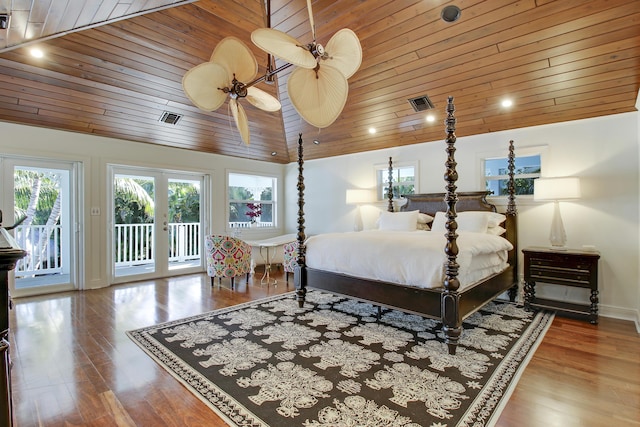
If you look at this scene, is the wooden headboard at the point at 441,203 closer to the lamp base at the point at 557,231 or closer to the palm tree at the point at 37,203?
the lamp base at the point at 557,231

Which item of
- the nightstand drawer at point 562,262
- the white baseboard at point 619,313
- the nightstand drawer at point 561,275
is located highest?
the nightstand drawer at point 562,262

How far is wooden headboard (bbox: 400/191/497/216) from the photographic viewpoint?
457 centimetres

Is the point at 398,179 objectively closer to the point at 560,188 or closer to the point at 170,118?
the point at 560,188

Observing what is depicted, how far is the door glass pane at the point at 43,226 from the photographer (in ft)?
15.1

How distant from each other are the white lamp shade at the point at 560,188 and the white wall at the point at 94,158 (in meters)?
5.29

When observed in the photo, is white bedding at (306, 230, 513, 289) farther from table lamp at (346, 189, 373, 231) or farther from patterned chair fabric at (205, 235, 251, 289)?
table lamp at (346, 189, 373, 231)

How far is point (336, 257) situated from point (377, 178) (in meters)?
2.80

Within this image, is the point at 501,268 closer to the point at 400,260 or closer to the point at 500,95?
the point at 400,260

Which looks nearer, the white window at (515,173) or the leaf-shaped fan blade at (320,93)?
the leaf-shaped fan blade at (320,93)

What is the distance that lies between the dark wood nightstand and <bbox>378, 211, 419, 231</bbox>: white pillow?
1436mm

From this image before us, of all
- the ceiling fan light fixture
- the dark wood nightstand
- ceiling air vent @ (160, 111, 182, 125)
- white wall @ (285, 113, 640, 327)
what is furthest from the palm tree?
the dark wood nightstand

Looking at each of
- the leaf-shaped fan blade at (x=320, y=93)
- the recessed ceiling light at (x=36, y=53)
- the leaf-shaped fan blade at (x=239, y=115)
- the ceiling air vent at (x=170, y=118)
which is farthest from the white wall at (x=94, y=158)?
the leaf-shaped fan blade at (x=320, y=93)

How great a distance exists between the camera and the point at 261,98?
8.71 feet

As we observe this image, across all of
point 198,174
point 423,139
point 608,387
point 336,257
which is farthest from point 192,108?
point 608,387
